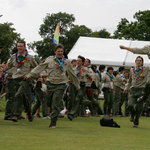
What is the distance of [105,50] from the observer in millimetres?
26453

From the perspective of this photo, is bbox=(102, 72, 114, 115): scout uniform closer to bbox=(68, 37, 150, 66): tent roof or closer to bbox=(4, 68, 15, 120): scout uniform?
bbox=(4, 68, 15, 120): scout uniform

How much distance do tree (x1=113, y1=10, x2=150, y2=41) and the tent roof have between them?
2712 cm

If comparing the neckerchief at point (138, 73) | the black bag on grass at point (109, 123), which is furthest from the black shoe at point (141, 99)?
the black bag on grass at point (109, 123)

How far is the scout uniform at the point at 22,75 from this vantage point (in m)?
9.34

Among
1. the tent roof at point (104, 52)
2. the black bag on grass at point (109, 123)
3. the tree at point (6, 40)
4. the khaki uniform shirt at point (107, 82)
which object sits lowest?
the black bag on grass at point (109, 123)

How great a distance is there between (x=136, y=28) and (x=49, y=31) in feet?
73.1

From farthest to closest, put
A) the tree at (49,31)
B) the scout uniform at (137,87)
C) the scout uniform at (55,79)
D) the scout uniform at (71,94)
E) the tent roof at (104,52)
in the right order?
the tree at (49,31) → the tent roof at (104,52) → the scout uniform at (71,94) → the scout uniform at (137,87) → the scout uniform at (55,79)

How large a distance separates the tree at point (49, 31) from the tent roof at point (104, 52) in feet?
129

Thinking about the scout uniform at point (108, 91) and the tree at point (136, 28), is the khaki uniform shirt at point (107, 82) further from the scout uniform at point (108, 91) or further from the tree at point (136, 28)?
the tree at point (136, 28)

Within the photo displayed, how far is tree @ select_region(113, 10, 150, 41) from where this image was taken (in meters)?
54.6

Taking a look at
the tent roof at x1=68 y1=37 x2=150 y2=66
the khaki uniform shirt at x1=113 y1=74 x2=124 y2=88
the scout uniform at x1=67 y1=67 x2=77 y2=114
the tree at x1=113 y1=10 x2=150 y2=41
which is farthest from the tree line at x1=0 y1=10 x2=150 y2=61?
the scout uniform at x1=67 y1=67 x2=77 y2=114

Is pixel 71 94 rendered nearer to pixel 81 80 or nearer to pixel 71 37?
pixel 81 80

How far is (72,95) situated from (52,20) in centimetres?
6080

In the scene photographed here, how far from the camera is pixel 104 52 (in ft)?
86.0
